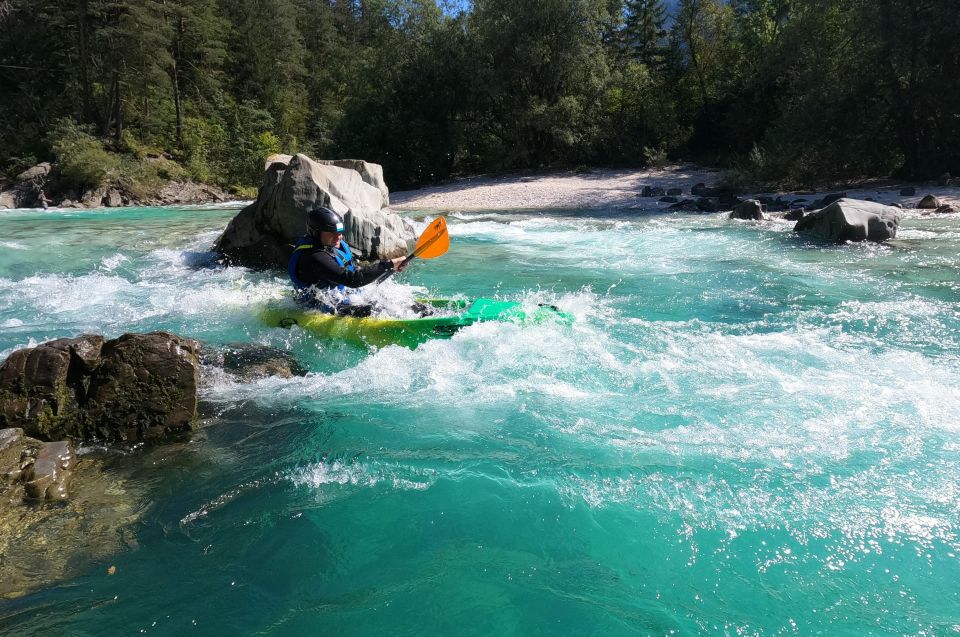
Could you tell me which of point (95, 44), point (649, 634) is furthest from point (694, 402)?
point (95, 44)

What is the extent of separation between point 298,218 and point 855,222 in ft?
25.2

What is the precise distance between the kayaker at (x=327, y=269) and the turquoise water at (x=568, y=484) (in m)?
0.42

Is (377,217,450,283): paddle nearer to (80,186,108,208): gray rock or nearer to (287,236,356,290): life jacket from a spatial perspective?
(287,236,356,290): life jacket

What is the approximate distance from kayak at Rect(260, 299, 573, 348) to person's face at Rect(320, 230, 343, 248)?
23.4 inches

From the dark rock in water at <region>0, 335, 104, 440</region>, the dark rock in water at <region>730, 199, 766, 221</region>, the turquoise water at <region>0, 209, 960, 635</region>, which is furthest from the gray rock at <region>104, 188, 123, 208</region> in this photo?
the dark rock in water at <region>0, 335, 104, 440</region>

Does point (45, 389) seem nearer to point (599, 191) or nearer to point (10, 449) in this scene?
point (10, 449)

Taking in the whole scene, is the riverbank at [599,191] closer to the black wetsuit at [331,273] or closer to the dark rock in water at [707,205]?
the dark rock in water at [707,205]

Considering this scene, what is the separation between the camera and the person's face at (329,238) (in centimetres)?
504

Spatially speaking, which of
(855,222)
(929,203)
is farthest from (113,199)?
(929,203)

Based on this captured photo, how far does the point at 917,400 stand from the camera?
359 centimetres

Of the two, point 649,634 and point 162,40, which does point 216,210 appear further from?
point 649,634

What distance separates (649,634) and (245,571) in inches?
57.7

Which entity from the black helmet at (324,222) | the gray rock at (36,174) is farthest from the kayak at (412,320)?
the gray rock at (36,174)

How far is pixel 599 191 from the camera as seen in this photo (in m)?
17.0
